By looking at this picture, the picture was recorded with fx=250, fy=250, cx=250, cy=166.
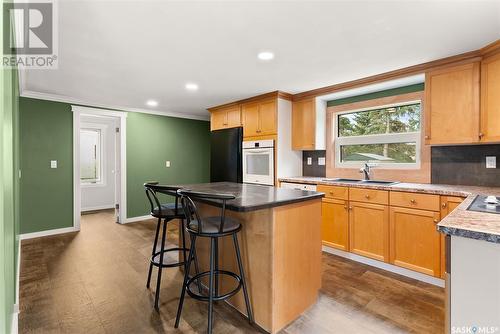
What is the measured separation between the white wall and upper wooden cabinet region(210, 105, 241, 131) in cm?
295

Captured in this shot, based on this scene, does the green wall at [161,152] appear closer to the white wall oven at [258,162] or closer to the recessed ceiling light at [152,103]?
the recessed ceiling light at [152,103]

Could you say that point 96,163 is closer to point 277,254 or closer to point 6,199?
point 6,199

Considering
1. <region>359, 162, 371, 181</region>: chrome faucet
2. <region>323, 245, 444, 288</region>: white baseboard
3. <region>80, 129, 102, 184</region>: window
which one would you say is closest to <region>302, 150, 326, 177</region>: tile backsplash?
<region>359, 162, 371, 181</region>: chrome faucet

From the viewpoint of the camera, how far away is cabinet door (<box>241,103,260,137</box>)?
13.1ft

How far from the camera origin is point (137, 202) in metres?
4.93

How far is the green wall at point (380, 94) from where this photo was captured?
9.81 feet

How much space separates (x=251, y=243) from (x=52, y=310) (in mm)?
1674

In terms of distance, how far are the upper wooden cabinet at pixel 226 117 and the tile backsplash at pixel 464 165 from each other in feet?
9.26

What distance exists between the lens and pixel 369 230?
2.80 meters

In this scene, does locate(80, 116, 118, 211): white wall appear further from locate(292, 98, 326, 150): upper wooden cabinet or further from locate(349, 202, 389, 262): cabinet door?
locate(349, 202, 389, 262): cabinet door

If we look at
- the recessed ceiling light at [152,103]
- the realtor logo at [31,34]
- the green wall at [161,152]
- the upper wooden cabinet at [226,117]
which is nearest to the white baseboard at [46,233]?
the green wall at [161,152]

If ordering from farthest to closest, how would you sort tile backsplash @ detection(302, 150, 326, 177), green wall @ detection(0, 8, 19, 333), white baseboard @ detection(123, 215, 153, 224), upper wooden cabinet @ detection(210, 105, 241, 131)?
white baseboard @ detection(123, 215, 153, 224)
upper wooden cabinet @ detection(210, 105, 241, 131)
tile backsplash @ detection(302, 150, 326, 177)
green wall @ detection(0, 8, 19, 333)

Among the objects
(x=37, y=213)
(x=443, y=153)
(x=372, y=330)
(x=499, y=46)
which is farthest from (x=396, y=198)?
(x=37, y=213)

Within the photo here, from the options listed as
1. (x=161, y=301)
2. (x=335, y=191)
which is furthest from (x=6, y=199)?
(x=335, y=191)
